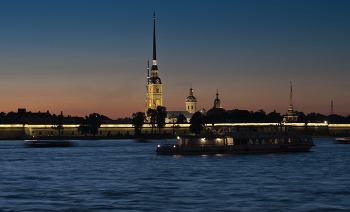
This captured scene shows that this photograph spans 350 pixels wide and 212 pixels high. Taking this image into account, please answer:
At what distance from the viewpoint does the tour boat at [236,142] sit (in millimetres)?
70438

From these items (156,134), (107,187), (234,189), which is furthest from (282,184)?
(156,134)

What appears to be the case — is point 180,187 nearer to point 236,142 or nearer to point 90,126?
point 236,142

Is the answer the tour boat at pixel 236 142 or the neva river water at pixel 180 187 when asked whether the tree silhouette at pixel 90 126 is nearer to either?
the tour boat at pixel 236 142

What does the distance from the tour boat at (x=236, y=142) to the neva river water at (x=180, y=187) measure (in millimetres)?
11621

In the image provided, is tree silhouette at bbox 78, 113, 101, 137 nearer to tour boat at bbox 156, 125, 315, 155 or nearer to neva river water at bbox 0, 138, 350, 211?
tour boat at bbox 156, 125, 315, 155

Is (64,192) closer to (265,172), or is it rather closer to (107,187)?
(107,187)

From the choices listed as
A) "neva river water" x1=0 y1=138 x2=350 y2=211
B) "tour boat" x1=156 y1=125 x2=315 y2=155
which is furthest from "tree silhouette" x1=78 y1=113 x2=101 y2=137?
"neva river water" x1=0 y1=138 x2=350 y2=211

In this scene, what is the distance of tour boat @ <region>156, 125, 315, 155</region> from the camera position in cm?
7044

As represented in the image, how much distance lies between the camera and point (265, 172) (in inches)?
1895

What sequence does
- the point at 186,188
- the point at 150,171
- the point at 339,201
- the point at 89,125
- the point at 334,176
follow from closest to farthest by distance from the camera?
the point at 339,201, the point at 186,188, the point at 334,176, the point at 150,171, the point at 89,125

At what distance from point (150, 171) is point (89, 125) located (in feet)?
482

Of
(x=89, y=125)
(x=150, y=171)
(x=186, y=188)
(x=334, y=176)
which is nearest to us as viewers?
(x=186, y=188)

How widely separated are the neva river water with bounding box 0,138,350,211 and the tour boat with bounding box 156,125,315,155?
458 inches

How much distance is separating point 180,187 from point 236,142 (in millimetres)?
33986
